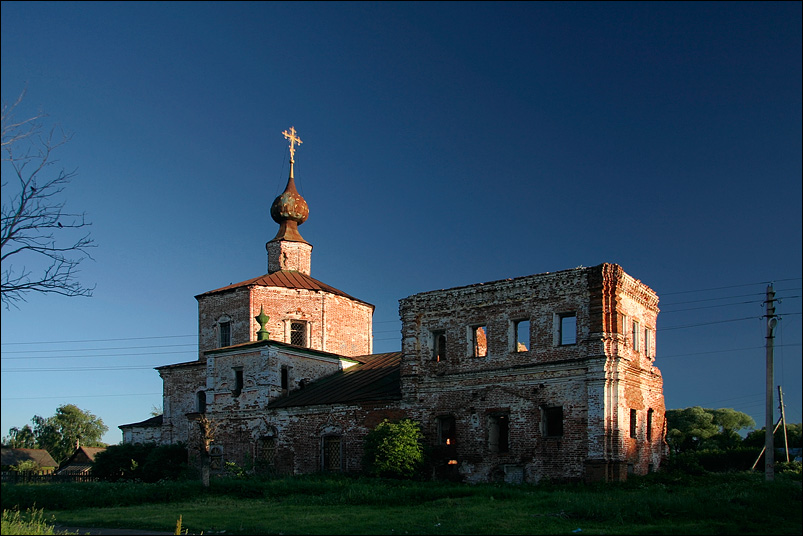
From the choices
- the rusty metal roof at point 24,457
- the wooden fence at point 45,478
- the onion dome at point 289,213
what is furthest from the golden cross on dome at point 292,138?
the rusty metal roof at point 24,457

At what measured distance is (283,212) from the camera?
35812 millimetres

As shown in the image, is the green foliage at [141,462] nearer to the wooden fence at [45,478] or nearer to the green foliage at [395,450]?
the wooden fence at [45,478]

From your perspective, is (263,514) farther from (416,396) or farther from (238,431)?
(238,431)

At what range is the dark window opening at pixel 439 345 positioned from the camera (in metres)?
25.4

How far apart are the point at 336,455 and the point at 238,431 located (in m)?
4.37

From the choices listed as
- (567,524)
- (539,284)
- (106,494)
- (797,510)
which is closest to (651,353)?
(539,284)

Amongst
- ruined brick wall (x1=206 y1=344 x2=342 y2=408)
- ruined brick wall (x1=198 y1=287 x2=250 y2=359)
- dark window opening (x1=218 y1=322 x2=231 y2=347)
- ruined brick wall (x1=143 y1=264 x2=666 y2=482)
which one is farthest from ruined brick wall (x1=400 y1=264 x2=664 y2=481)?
dark window opening (x1=218 y1=322 x2=231 y2=347)

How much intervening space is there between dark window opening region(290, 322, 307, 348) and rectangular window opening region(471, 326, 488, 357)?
8352 millimetres

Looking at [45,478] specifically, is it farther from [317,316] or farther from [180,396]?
[317,316]

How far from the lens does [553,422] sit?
22.9 m

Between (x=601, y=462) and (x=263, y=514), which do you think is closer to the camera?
(x=263, y=514)

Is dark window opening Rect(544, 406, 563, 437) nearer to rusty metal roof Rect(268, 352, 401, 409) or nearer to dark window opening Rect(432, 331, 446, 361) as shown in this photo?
dark window opening Rect(432, 331, 446, 361)

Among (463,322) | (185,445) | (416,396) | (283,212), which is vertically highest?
(283,212)

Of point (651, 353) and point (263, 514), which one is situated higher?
point (651, 353)
